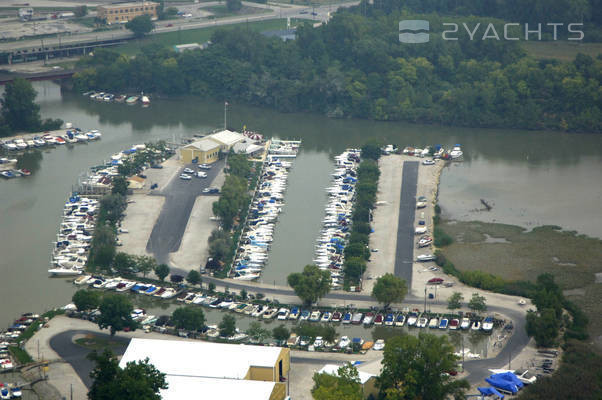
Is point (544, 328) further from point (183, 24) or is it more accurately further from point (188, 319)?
point (183, 24)

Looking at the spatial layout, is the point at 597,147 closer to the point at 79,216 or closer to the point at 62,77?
the point at 79,216

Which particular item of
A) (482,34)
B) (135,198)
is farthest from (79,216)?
(482,34)

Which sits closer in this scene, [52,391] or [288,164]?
[52,391]

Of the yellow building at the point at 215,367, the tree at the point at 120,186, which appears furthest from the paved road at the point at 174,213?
the yellow building at the point at 215,367

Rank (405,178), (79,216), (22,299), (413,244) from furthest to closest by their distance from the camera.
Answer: (405,178)
(79,216)
(413,244)
(22,299)

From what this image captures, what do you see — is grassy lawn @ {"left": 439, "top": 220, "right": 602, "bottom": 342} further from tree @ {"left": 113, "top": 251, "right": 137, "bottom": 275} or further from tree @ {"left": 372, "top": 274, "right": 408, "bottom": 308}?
tree @ {"left": 113, "top": 251, "right": 137, "bottom": 275}

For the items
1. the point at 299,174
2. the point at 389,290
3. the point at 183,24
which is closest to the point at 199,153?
the point at 299,174

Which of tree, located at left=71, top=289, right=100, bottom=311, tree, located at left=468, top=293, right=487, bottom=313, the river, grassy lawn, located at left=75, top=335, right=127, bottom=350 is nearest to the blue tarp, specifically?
tree, located at left=468, top=293, right=487, bottom=313
